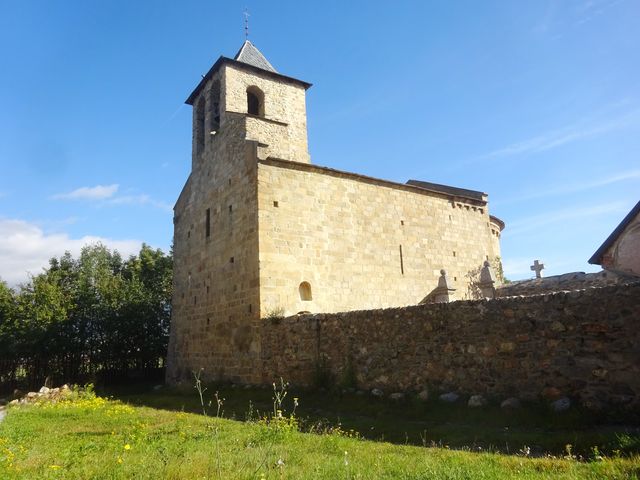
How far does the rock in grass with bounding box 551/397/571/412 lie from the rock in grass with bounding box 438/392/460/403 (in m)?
1.68

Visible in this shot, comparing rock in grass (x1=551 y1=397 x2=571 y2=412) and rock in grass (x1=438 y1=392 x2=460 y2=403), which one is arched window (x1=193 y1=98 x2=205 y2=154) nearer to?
rock in grass (x1=438 y1=392 x2=460 y2=403)

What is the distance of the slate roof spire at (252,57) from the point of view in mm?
18969

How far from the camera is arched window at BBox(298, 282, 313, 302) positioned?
13.7 m

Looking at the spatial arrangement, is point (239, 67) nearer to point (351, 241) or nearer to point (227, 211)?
point (227, 211)

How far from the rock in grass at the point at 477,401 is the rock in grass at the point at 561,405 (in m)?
1.13

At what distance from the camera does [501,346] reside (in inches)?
294

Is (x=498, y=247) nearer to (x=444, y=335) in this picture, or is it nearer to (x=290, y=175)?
(x=290, y=175)

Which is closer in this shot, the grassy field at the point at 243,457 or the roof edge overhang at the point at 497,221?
the grassy field at the point at 243,457

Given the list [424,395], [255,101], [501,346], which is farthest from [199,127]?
[501,346]

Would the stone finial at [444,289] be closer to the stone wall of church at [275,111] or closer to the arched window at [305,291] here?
the arched window at [305,291]

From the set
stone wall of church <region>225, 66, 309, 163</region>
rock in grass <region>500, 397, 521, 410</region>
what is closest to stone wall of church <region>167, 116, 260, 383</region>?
stone wall of church <region>225, 66, 309, 163</region>

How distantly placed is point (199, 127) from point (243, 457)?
16.3m

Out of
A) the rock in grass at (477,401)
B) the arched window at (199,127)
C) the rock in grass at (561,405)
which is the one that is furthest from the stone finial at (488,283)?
the arched window at (199,127)

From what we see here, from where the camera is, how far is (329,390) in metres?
10.4
